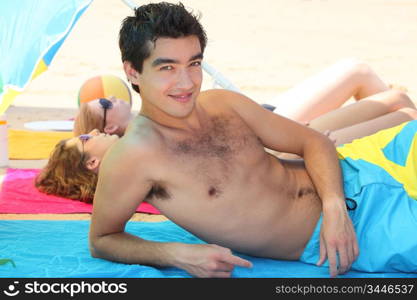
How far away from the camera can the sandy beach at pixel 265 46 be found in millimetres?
10555

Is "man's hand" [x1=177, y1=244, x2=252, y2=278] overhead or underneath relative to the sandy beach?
underneath

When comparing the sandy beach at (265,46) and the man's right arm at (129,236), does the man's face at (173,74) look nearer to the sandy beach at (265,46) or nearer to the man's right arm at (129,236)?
the man's right arm at (129,236)

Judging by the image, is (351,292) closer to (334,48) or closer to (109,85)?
(109,85)

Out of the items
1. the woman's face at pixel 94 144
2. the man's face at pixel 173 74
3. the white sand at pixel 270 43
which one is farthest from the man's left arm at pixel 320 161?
the white sand at pixel 270 43

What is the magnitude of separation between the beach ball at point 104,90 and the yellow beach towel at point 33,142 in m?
0.40

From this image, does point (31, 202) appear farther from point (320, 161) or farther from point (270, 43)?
point (270, 43)

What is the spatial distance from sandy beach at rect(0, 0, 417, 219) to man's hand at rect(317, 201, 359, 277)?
5065mm

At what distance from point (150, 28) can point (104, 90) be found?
12.4ft

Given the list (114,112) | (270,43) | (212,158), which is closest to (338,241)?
(212,158)

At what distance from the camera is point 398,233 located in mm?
3080

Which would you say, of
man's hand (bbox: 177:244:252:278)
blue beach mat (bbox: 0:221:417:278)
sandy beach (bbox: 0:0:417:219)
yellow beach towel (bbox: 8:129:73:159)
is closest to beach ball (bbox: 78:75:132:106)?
yellow beach towel (bbox: 8:129:73:159)

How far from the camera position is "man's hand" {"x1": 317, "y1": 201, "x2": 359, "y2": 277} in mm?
3025

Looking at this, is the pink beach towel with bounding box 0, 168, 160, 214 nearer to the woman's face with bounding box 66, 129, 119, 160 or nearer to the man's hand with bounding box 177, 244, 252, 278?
the woman's face with bounding box 66, 129, 119, 160

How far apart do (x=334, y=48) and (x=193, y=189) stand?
1110 cm
